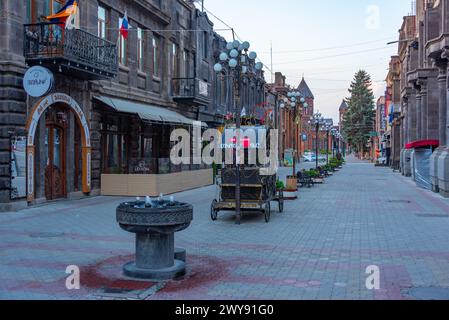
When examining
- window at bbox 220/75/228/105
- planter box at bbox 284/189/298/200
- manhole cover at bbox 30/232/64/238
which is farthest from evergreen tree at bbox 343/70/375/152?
manhole cover at bbox 30/232/64/238

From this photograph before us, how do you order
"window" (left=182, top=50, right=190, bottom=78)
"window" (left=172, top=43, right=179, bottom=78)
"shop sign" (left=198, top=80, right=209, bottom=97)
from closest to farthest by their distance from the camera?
1. "window" (left=172, top=43, right=179, bottom=78)
2. "shop sign" (left=198, top=80, right=209, bottom=97)
3. "window" (left=182, top=50, right=190, bottom=78)

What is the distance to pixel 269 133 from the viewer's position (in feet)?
59.0

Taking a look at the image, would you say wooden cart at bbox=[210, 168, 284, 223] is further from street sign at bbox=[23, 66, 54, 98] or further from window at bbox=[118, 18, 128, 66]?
window at bbox=[118, 18, 128, 66]

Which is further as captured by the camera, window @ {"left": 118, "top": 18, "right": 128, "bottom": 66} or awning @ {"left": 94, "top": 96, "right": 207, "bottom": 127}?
window @ {"left": 118, "top": 18, "right": 128, "bottom": 66}

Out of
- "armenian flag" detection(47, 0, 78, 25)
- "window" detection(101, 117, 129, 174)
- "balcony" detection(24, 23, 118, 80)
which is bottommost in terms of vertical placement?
"window" detection(101, 117, 129, 174)

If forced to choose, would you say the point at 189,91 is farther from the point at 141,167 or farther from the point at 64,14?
the point at 64,14

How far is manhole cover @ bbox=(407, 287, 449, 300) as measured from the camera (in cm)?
682

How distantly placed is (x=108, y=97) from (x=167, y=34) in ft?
25.5

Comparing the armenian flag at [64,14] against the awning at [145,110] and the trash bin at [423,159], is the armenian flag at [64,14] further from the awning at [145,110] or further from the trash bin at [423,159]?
the trash bin at [423,159]

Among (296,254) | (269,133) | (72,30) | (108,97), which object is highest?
(72,30)

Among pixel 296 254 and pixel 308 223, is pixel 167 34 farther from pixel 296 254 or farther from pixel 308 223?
pixel 296 254

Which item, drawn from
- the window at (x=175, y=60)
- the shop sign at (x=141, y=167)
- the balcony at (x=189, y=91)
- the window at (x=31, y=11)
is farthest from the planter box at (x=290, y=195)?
the window at (x=175, y=60)
